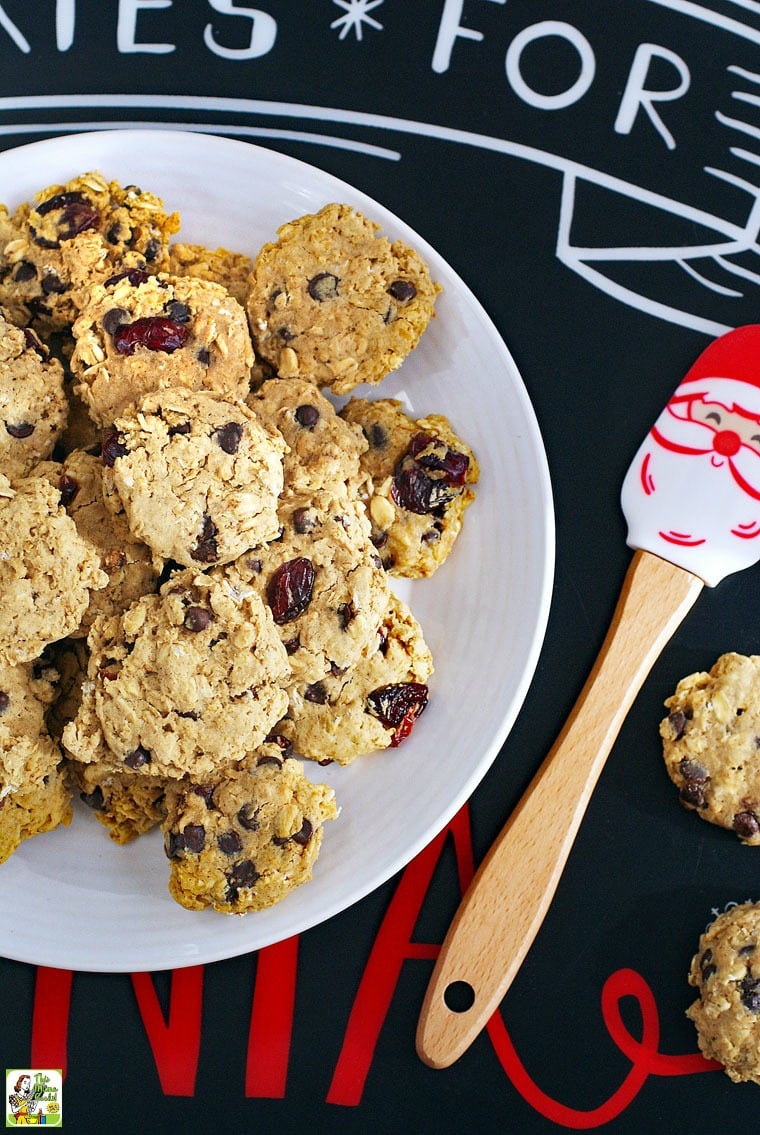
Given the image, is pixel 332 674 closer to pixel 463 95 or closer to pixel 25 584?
pixel 25 584

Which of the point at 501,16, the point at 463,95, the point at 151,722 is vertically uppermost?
the point at 501,16

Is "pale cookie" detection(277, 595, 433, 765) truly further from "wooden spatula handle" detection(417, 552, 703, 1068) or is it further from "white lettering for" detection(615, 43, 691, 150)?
"white lettering for" detection(615, 43, 691, 150)

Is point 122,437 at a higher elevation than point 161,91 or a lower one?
lower

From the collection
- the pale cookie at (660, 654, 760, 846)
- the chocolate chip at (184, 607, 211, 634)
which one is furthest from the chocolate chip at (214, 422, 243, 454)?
the pale cookie at (660, 654, 760, 846)

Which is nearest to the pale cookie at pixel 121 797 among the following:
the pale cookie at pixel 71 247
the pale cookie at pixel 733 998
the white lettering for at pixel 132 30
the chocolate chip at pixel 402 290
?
the pale cookie at pixel 71 247

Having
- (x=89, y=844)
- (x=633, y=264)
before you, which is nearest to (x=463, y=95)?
(x=633, y=264)

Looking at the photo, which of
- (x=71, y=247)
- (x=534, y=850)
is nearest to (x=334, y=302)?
(x=71, y=247)

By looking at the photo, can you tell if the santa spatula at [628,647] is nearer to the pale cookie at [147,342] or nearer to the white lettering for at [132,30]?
the pale cookie at [147,342]

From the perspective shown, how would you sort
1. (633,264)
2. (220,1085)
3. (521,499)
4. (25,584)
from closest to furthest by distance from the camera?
1. (25,584)
2. (521,499)
3. (220,1085)
4. (633,264)
